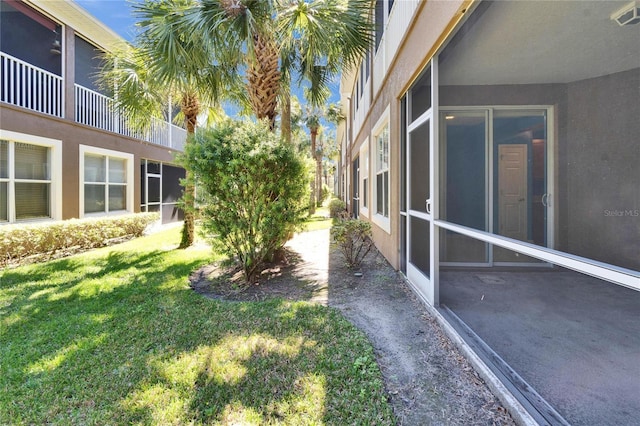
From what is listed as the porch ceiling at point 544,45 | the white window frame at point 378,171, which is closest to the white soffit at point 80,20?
the white window frame at point 378,171

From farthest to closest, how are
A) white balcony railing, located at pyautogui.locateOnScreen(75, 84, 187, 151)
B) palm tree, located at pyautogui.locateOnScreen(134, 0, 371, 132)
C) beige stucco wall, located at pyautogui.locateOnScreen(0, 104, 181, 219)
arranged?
white balcony railing, located at pyautogui.locateOnScreen(75, 84, 187, 151) < beige stucco wall, located at pyautogui.locateOnScreen(0, 104, 181, 219) < palm tree, located at pyautogui.locateOnScreen(134, 0, 371, 132)

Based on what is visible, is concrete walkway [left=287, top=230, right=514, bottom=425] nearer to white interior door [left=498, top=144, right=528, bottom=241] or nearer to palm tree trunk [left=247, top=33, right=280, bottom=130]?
white interior door [left=498, top=144, right=528, bottom=241]

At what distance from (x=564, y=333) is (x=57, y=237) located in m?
9.86

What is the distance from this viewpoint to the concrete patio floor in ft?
6.57

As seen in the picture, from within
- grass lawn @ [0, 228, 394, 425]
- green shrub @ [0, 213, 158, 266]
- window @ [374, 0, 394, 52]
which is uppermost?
window @ [374, 0, 394, 52]

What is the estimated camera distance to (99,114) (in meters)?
9.41

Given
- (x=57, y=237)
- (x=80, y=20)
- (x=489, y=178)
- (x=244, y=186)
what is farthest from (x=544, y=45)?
(x=80, y=20)

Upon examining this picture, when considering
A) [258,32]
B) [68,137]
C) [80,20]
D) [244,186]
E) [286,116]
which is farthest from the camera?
[80,20]

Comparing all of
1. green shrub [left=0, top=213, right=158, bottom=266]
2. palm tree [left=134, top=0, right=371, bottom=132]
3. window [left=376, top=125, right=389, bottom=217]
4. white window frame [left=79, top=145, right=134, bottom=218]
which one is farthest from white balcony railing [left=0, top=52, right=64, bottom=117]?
window [left=376, top=125, right=389, bottom=217]

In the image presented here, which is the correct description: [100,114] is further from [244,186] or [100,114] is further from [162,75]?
[244,186]

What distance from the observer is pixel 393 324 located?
3293mm

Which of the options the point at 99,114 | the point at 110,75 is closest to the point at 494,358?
the point at 110,75

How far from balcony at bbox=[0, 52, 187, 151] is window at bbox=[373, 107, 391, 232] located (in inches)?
256

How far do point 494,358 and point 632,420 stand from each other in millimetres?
818
